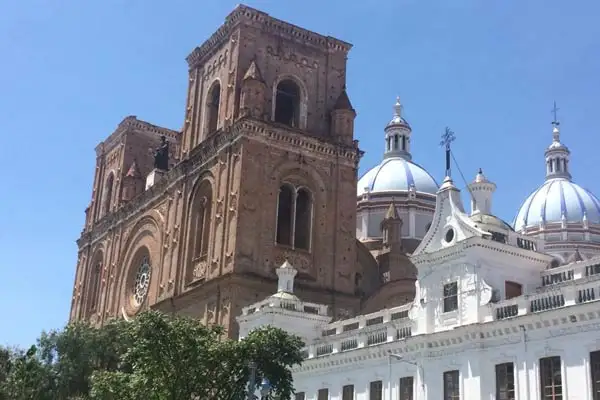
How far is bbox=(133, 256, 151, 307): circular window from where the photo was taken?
63250 millimetres

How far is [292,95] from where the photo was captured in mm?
57750

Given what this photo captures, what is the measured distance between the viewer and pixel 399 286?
55.7 m

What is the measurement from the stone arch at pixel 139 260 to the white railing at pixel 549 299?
35.4m

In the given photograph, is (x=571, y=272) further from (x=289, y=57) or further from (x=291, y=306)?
(x=289, y=57)

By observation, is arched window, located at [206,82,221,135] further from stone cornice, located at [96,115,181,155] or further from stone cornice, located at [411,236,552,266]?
stone cornice, located at [411,236,552,266]

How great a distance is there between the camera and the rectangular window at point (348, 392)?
35375mm

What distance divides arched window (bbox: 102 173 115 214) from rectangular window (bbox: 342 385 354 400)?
151 ft

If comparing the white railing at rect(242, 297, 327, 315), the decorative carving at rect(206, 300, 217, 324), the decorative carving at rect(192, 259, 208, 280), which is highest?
the decorative carving at rect(192, 259, 208, 280)

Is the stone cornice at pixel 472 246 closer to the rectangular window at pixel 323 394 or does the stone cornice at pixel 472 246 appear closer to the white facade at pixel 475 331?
the white facade at pixel 475 331

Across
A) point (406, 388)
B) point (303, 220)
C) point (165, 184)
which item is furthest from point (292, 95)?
point (406, 388)

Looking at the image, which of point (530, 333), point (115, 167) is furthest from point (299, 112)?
point (530, 333)

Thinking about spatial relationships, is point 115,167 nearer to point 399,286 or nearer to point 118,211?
point 118,211

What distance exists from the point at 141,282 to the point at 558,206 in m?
39.3

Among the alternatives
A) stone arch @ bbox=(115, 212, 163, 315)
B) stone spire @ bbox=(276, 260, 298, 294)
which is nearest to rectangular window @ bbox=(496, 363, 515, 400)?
stone spire @ bbox=(276, 260, 298, 294)
